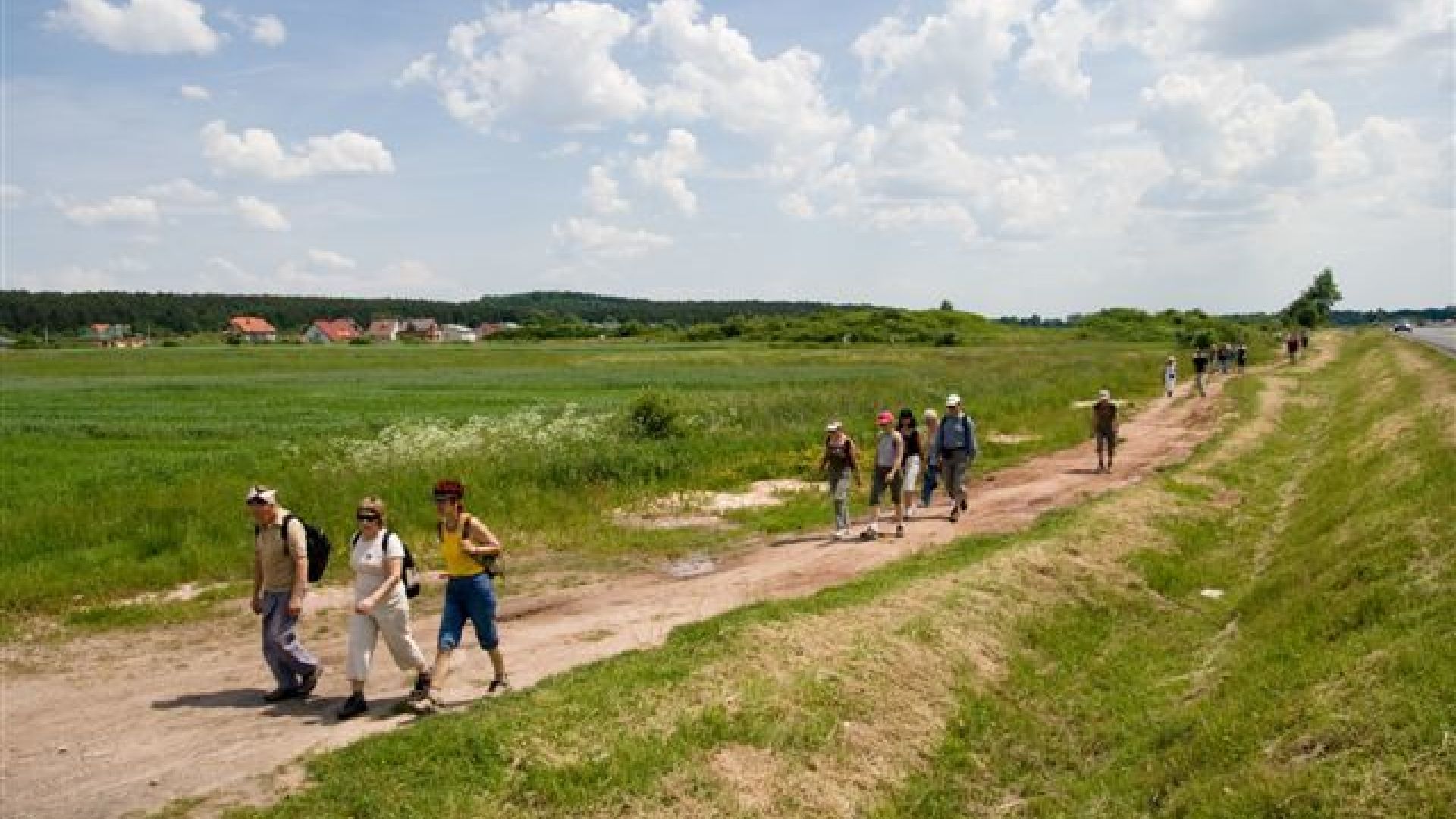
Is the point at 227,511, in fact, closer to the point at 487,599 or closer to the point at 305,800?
the point at 487,599

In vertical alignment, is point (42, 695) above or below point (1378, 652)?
below

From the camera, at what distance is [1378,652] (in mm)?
9344

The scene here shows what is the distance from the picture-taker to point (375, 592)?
10.1m

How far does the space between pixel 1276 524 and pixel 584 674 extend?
14.2m

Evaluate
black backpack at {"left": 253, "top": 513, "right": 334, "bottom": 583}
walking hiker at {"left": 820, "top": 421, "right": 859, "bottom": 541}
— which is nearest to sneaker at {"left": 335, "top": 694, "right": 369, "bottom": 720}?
black backpack at {"left": 253, "top": 513, "right": 334, "bottom": 583}

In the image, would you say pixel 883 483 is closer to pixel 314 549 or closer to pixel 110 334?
pixel 314 549

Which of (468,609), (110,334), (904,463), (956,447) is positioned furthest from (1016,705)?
(110,334)

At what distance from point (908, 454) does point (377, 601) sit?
418 inches

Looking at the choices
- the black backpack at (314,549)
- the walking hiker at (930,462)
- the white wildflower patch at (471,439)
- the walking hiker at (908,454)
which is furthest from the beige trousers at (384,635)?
the white wildflower patch at (471,439)

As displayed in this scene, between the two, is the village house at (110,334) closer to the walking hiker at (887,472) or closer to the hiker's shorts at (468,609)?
the walking hiker at (887,472)

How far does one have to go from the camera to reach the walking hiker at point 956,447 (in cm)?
1947

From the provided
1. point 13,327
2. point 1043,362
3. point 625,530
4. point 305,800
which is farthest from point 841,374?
point 13,327

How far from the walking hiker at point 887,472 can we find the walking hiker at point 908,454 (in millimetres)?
73

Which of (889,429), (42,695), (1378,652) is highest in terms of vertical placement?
(889,429)
